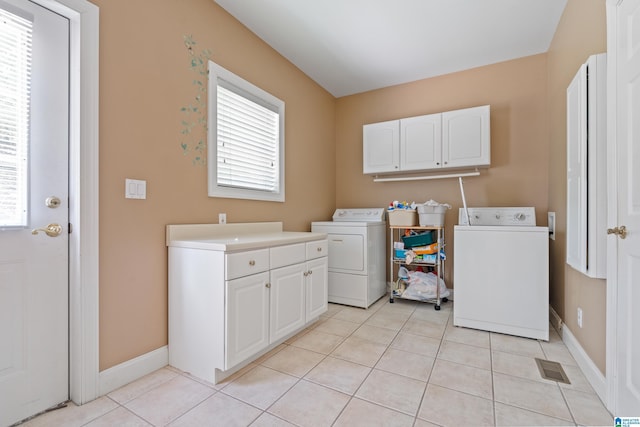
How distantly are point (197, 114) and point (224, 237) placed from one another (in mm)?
915

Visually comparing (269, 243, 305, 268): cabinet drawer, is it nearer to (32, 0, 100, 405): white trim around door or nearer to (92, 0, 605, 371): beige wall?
(92, 0, 605, 371): beige wall

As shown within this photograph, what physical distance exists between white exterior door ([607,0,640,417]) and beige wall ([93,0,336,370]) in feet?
7.74

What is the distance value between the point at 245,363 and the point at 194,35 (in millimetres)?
2302

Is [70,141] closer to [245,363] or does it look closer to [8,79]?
[8,79]

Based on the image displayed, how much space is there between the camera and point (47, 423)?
1359mm

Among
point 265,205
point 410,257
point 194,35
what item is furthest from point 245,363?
point 194,35

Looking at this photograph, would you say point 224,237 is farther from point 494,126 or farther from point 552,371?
point 494,126

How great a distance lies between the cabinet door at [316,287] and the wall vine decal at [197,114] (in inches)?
47.4

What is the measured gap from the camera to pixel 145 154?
178cm

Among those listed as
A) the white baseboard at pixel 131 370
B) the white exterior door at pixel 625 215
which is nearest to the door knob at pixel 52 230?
the white baseboard at pixel 131 370

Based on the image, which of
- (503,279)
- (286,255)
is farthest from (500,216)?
(286,255)

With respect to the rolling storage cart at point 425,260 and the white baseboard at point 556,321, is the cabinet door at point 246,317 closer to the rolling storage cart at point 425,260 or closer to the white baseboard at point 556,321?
the rolling storage cart at point 425,260

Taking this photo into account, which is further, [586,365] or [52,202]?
[586,365]

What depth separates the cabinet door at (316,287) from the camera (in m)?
2.40
